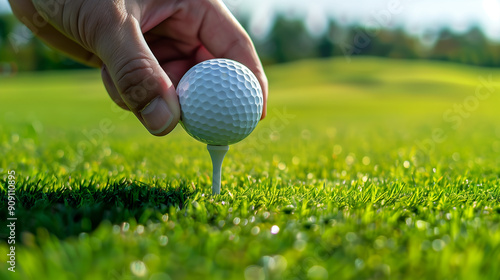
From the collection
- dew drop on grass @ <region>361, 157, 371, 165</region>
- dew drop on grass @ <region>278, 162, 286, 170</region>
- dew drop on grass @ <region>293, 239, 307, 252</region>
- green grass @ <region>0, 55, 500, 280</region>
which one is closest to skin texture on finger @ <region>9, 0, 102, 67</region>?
green grass @ <region>0, 55, 500, 280</region>

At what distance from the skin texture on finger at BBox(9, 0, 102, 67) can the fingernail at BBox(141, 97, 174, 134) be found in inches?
62.9

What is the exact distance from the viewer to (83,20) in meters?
2.83

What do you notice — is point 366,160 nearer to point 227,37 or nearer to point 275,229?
point 227,37

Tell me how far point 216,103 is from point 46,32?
7.52 ft

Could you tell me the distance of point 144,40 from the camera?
106 inches

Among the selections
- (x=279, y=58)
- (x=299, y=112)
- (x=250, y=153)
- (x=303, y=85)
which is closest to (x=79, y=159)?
(x=250, y=153)

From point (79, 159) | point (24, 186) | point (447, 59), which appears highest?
point (24, 186)

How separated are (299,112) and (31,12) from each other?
12041 mm

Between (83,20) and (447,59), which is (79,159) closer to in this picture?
(83,20)

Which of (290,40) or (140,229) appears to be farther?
(290,40)

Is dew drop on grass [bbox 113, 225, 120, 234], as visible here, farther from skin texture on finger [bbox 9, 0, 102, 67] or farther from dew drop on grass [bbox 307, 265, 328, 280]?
skin texture on finger [bbox 9, 0, 102, 67]

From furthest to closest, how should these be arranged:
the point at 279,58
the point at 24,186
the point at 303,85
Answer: the point at 279,58 < the point at 303,85 < the point at 24,186

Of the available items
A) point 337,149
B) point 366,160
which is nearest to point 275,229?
point 366,160

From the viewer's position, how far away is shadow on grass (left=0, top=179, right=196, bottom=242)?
78.7 inches
